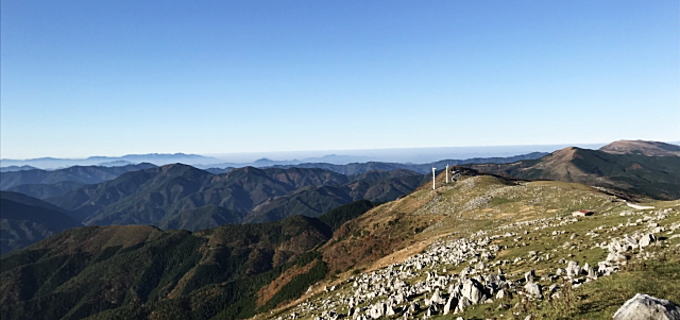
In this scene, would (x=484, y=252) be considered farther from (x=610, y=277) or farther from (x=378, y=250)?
(x=378, y=250)

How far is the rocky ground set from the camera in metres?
23.8

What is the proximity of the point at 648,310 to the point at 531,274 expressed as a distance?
13925 millimetres

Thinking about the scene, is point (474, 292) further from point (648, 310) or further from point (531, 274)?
point (648, 310)

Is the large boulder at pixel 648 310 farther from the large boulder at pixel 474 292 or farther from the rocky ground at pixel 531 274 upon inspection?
the large boulder at pixel 474 292

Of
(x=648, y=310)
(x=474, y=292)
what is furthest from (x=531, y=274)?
(x=648, y=310)

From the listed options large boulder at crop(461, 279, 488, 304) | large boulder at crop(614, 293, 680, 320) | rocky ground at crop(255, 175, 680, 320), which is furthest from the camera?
large boulder at crop(461, 279, 488, 304)

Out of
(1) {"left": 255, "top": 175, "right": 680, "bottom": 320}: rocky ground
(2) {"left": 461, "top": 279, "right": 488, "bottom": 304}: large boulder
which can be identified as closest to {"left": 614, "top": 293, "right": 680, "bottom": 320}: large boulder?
(1) {"left": 255, "top": 175, "right": 680, "bottom": 320}: rocky ground

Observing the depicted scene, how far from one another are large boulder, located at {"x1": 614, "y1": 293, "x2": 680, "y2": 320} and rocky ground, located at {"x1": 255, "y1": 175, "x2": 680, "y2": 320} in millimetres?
1805

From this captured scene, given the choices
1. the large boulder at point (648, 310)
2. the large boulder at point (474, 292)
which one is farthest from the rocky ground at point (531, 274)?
the large boulder at point (648, 310)

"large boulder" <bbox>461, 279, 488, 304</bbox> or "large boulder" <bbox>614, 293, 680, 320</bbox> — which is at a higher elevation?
"large boulder" <bbox>614, 293, 680, 320</bbox>

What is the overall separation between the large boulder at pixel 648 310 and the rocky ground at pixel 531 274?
1.81 meters

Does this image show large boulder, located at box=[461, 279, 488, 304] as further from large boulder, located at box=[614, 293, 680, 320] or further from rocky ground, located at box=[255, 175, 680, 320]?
large boulder, located at box=[614, 293, 680, 320]

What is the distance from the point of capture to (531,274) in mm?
30344

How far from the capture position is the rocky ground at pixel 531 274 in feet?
78.0
